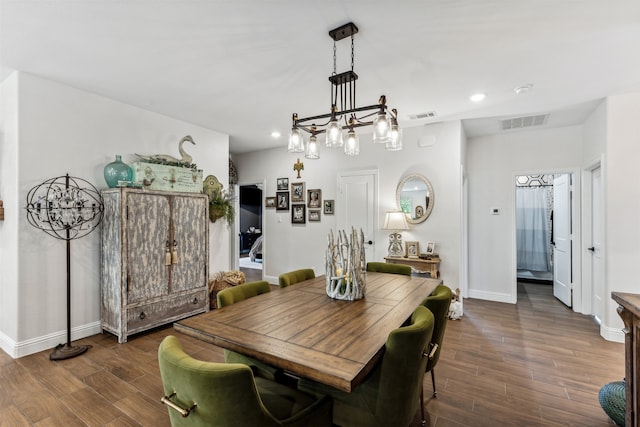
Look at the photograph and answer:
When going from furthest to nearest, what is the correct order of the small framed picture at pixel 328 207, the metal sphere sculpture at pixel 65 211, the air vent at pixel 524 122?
the small framed picture at pixel 328 207, the air vent at pixel 524 122, the metal sphere sculpture at pixel 65 211

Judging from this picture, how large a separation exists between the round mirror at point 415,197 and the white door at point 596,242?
6.46 ft

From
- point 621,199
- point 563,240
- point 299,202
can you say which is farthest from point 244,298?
point 563,240

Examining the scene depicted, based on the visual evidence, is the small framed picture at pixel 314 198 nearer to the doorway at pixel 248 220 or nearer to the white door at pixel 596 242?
the white door at pixel 596 242

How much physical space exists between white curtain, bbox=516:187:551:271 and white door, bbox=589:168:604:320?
2443mm

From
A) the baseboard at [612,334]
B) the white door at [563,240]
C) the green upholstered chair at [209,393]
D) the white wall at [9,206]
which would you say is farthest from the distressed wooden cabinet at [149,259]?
the white door at [563,240]

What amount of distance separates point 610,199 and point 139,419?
4.84m

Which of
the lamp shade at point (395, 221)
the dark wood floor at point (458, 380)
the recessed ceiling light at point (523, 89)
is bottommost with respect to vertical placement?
the dark wood floor at point (458, 380)

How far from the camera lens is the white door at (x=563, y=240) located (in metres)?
4.44

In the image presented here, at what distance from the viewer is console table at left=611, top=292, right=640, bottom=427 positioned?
4.89 ft

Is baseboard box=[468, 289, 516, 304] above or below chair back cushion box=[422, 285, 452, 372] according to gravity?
below

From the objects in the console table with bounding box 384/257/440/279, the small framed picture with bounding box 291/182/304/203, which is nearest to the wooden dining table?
the console table with bounding box 384/257/440/279

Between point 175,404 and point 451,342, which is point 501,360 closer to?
point 451,342

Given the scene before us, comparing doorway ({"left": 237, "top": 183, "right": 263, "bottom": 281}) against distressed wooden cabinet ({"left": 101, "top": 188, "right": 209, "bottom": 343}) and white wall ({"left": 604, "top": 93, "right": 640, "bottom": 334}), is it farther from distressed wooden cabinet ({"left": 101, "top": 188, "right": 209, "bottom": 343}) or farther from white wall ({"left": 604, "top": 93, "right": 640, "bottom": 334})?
white wall ({"left": 604, "top": 93, "right": 640, "bottom": 334})

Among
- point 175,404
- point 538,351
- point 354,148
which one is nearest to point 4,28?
point 354,148
